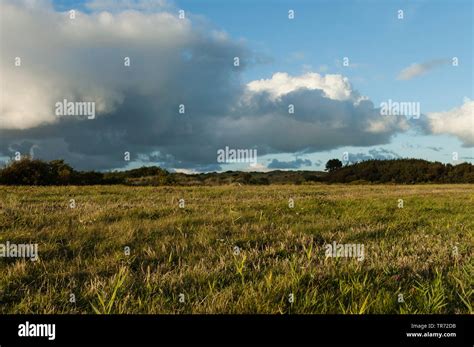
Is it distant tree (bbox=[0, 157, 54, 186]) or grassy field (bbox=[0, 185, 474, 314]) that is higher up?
distant tree (bbox=[0, 157, 54, 186])

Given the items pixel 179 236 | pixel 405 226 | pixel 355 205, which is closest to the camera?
pixel 179 236

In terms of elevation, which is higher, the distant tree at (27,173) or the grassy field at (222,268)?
the distant tree at (27,173)

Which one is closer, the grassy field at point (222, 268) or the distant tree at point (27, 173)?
the grassy field at point (222, 268)

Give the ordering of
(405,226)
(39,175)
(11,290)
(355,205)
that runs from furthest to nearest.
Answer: (39,175), (355,205), (405,226), (11,290)

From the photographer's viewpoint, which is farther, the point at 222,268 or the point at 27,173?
the point at 27,173

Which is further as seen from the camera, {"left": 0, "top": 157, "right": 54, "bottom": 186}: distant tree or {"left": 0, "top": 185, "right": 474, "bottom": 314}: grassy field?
{"left": 0, "top": 157, "right": 54, "bottom": 186}: distant tree
